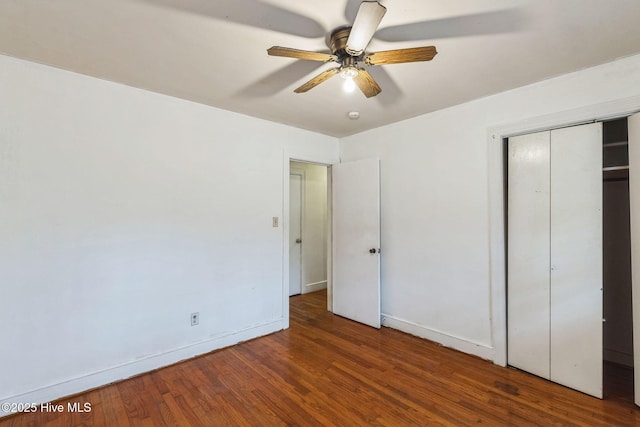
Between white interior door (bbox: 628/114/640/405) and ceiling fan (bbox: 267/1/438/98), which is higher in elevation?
ceiling fan (bbox: 267/1/438/98)

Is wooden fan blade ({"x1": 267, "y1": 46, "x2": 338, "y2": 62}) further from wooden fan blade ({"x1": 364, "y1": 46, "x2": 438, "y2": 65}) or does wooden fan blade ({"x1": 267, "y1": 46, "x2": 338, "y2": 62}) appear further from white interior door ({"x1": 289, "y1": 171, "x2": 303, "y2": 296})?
white interior door ({"x1": 289, "y1": 171, "x2": 303, "y2": 296})

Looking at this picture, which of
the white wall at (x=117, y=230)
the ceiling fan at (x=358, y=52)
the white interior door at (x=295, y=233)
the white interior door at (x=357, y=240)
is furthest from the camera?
the white interior door at (x=295, y=233)

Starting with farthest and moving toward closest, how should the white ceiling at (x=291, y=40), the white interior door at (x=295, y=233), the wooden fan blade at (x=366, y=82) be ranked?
the white interior door at (x=295, y=233) → the wooden fan blade at (x=366, y=82) → the white ceiling at (x=291, y=40)

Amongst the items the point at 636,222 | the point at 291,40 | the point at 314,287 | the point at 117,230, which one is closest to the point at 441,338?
the point at 636,222

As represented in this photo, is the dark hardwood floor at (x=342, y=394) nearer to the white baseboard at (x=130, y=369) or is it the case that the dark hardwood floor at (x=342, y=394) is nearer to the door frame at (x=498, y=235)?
the white baseboard at (x=130, y=369)

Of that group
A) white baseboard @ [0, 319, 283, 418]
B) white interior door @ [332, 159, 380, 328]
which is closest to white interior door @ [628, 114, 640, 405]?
white interior door @ [332, 159, 380, 328]

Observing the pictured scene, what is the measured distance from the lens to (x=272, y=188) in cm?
327

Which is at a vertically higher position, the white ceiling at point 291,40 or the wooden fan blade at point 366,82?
the white ceiling at point 291,40

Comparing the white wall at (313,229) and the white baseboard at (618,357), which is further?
the white wall at (313,229)

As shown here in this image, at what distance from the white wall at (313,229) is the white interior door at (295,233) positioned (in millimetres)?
73

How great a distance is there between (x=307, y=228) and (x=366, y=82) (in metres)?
3.33

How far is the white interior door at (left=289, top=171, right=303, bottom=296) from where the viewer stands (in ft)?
15.7

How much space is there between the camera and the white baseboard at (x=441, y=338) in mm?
2623

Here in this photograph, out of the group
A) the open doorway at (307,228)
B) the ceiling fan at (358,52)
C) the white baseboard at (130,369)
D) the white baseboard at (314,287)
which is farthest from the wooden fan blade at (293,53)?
the white baseboard at (314,287)
